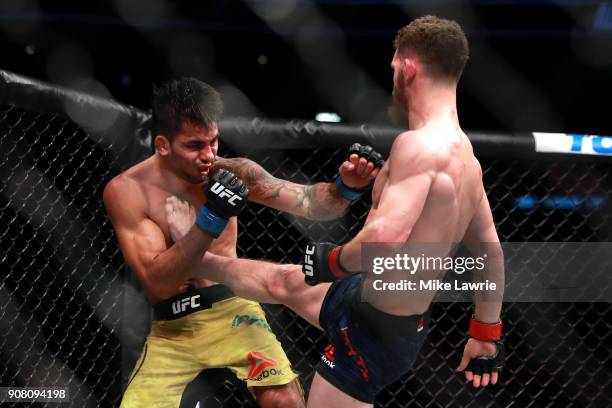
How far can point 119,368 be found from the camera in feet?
9.00

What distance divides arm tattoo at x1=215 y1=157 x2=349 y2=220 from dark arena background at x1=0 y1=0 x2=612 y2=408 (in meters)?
0.11

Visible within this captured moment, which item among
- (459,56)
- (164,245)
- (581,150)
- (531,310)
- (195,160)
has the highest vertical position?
(459,56)

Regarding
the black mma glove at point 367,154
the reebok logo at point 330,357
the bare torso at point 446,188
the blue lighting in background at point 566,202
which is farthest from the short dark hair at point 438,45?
the blue lighting in background at point 566,202

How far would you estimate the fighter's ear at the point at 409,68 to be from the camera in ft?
6.64

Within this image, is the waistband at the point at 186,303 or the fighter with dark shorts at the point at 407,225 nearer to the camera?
the fighter with dark shorts at the point at 407,225

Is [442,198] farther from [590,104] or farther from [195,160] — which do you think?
[590,104]

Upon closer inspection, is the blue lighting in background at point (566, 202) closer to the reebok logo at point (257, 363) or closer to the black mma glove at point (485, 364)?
the black mma glove at point (485, 364)

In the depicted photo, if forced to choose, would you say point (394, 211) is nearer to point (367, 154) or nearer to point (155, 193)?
point (367, 154)

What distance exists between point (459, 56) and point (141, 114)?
1093mm

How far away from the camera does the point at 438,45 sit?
1999 mm

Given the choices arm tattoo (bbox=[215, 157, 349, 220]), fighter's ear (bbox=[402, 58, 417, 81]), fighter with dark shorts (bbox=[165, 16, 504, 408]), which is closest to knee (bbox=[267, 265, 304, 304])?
fighter with dark shorts (bbox=[165, 16, 504, 408])

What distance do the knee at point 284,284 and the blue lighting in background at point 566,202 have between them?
3.80ft

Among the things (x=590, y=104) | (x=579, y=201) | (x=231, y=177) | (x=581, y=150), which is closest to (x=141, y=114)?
(x=231, y=177)

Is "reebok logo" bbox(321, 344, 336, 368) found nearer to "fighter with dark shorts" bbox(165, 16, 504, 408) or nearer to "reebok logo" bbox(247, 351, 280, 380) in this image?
"fighter with dark shorts" bbox(165, 16, 504, 408)
